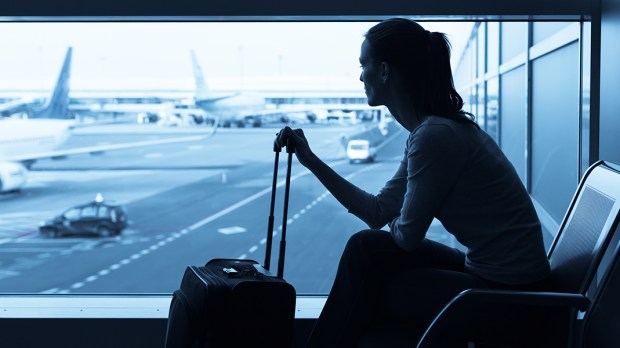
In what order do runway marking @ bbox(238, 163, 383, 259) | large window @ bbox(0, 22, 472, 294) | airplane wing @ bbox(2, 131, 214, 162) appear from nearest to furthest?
1. runway marking @ bbox(238, 163, 383, 259)
2. large window @ bbox(0, 22, 472, 294)
3. airplane wing @ bbox(2, 131, 214, 162)

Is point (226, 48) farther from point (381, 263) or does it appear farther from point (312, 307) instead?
point (381, 263)

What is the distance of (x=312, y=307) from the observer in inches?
99.3

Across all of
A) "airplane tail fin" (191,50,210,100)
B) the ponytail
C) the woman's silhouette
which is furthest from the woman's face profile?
"airplane tail fin" (191,50,210,100)

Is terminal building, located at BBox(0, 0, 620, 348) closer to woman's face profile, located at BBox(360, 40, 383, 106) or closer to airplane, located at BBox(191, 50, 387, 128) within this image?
woman's face profile, located at BBox(360, 40, 383, 106)

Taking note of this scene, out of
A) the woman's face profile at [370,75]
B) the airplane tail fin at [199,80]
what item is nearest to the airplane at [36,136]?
the airplane tail fin at [199,80]

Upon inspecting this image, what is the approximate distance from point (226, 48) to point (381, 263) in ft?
7.94

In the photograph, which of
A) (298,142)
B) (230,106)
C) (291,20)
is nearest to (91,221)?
(230,106)

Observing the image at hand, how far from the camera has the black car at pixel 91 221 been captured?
23.6 m

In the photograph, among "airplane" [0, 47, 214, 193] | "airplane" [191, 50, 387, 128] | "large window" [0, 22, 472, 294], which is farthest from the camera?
"airplane" [0, 47, 214, 193]

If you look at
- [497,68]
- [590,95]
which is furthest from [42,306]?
[497,68]

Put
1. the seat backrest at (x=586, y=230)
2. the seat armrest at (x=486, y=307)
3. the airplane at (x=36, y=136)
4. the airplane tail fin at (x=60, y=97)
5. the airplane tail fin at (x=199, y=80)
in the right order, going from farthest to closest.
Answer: the airplane at (x=36, y=136), the airplane tail fin at (x=60, y=97), the airplane tail fin at (x=199, y=80), the seat backrest at (x=586, y=230), the seat armrest at (x=486, y=307)

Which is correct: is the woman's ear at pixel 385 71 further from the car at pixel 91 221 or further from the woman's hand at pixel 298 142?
the car at pixel 91 221

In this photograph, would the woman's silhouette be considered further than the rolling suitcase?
No

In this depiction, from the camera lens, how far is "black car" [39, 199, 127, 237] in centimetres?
2356
